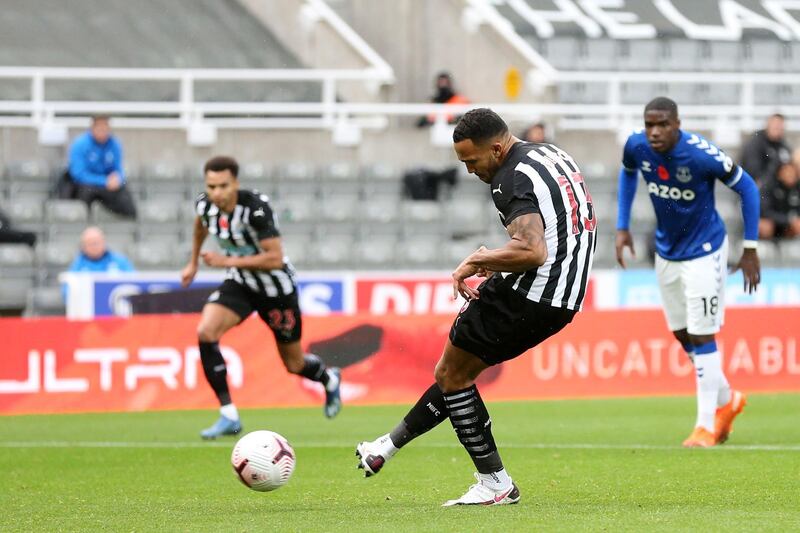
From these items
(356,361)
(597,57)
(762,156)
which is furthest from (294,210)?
(597,57)

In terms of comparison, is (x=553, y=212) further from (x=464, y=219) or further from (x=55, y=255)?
(x=464, y=219)

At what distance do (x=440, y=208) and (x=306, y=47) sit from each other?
197 inches

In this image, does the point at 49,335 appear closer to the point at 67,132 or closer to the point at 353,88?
the point at 67,132

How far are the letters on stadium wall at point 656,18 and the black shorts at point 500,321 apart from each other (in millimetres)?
19747

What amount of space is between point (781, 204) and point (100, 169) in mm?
8502

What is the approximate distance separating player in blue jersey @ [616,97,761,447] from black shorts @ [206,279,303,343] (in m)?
2.61

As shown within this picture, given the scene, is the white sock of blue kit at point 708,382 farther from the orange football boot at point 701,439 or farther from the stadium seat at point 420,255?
the stadium seat at point 420,255

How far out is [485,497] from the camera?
7133mm

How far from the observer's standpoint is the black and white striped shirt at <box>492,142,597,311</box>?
22.3ft

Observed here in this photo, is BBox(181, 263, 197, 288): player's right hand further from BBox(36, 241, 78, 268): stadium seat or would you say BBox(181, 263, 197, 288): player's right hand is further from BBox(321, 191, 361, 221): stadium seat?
BBox(321, 191, 361, 221): stadium seat

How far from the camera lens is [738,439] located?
10500 millimetres

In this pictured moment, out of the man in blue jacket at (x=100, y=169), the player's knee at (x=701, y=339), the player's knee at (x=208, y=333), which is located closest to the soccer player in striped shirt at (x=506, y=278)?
the player's knee at (x=701, y=339)

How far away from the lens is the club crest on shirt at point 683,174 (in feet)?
32.1

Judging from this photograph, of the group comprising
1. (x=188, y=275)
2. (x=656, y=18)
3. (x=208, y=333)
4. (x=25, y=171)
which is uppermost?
(x=656, y=18)
